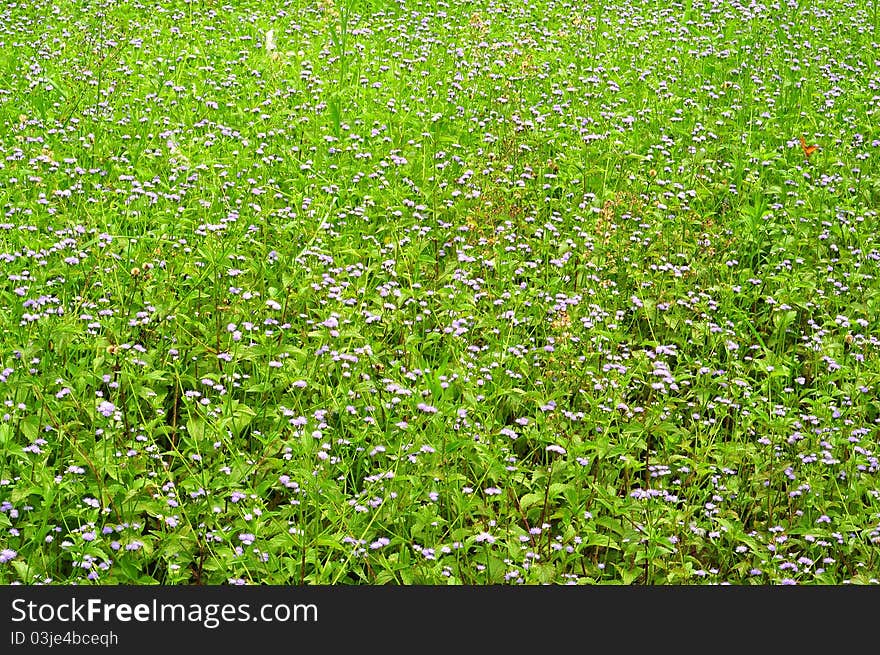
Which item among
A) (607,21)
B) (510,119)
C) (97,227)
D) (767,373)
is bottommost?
(767,373)

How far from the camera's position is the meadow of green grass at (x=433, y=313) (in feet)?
13.0

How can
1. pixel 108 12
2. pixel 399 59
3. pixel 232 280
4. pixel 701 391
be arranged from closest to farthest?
pixel 701 391
pixel 232 280
pixel 399 59
pixel 108 12

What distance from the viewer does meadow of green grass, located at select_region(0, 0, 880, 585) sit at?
396cm

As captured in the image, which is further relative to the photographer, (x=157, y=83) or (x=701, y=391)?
(x=157, y=83)

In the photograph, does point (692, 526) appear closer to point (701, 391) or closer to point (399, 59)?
point (701, 391)

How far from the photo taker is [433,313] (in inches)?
208

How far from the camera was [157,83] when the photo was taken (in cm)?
768

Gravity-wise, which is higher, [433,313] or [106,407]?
[433,313]

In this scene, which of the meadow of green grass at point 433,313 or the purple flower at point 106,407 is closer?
the meadow of green grass at point 433,313

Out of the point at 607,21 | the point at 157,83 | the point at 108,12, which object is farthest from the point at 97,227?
the point at 607,21

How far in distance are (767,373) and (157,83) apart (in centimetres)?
484

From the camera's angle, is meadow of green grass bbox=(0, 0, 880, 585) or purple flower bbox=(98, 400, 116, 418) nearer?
meadow of green grass bbox=(0, 0, 880, 585)

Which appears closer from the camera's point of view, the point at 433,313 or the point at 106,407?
the point at 106,407

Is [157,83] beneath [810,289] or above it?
above
